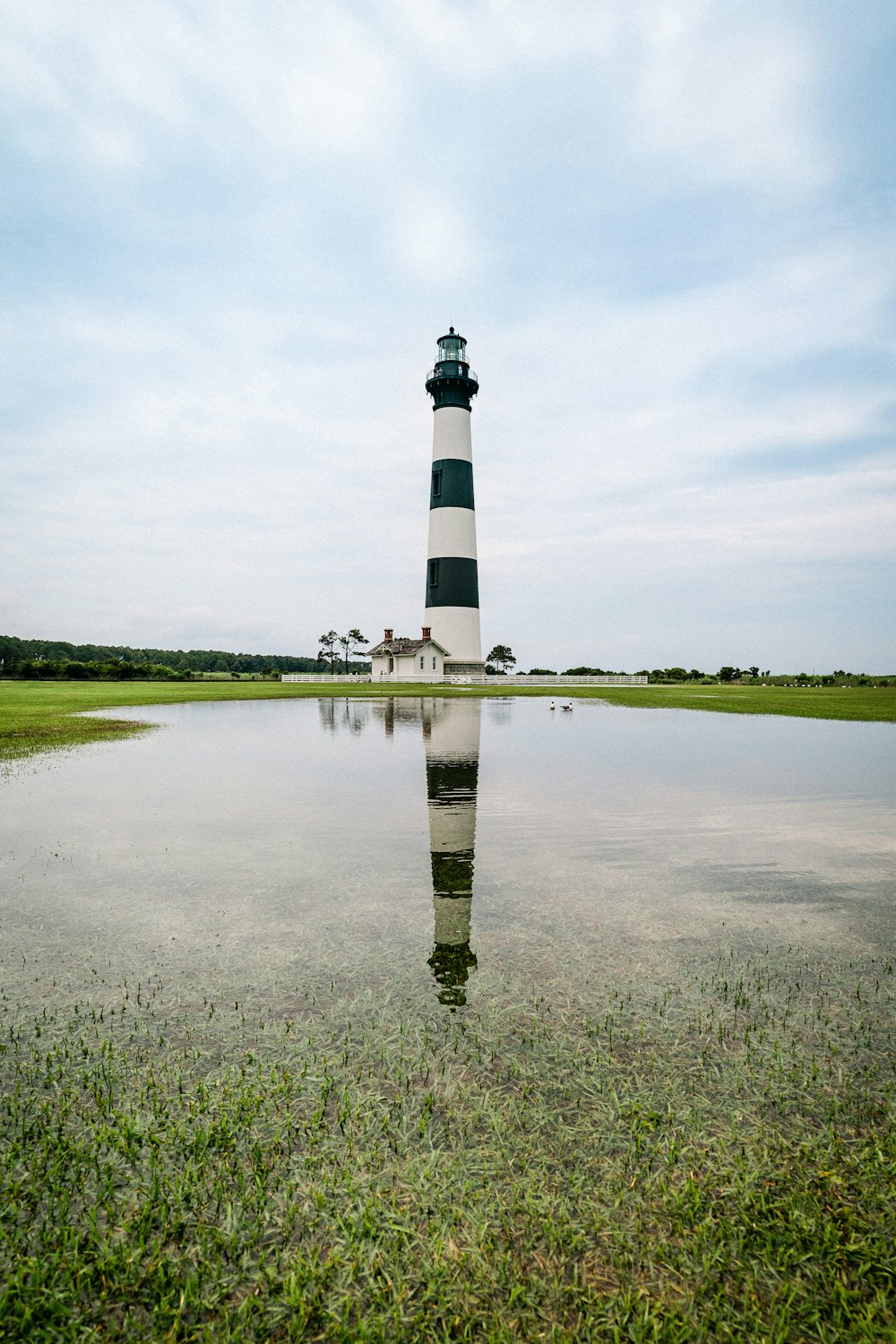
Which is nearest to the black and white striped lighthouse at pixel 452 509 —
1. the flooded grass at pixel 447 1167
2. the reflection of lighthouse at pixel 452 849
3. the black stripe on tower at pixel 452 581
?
the black stripe on tower at pixel 452 581

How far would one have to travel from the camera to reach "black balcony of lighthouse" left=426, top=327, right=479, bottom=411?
205ft

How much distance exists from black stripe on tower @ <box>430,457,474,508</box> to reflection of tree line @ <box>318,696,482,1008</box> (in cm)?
3542

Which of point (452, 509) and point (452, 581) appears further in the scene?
point (452, 581)

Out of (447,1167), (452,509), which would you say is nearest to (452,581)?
(452,509)

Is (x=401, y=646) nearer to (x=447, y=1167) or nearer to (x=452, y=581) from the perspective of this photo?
(x=452, y=581)

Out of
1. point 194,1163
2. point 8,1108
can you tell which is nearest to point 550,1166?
point 194,1163

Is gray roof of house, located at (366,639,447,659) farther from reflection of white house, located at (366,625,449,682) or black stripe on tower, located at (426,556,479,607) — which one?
black stripe on tower, located at (426,556,479,607)

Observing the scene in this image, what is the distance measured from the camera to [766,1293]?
111 inches

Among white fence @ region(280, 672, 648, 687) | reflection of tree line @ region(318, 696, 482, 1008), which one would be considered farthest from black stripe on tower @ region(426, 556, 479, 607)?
reflection of tree line @ region(318, 696, 482, 1008)

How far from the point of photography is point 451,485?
61.5 metres

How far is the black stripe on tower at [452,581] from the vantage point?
61844mm

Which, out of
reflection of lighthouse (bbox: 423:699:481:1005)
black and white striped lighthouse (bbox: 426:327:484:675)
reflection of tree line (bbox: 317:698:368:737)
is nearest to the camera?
reflection of lighthouse (bbox: 423:699:481:1005)

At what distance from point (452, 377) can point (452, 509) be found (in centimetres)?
1275

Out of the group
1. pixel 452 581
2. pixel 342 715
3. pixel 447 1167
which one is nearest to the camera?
pixel 447 1167
